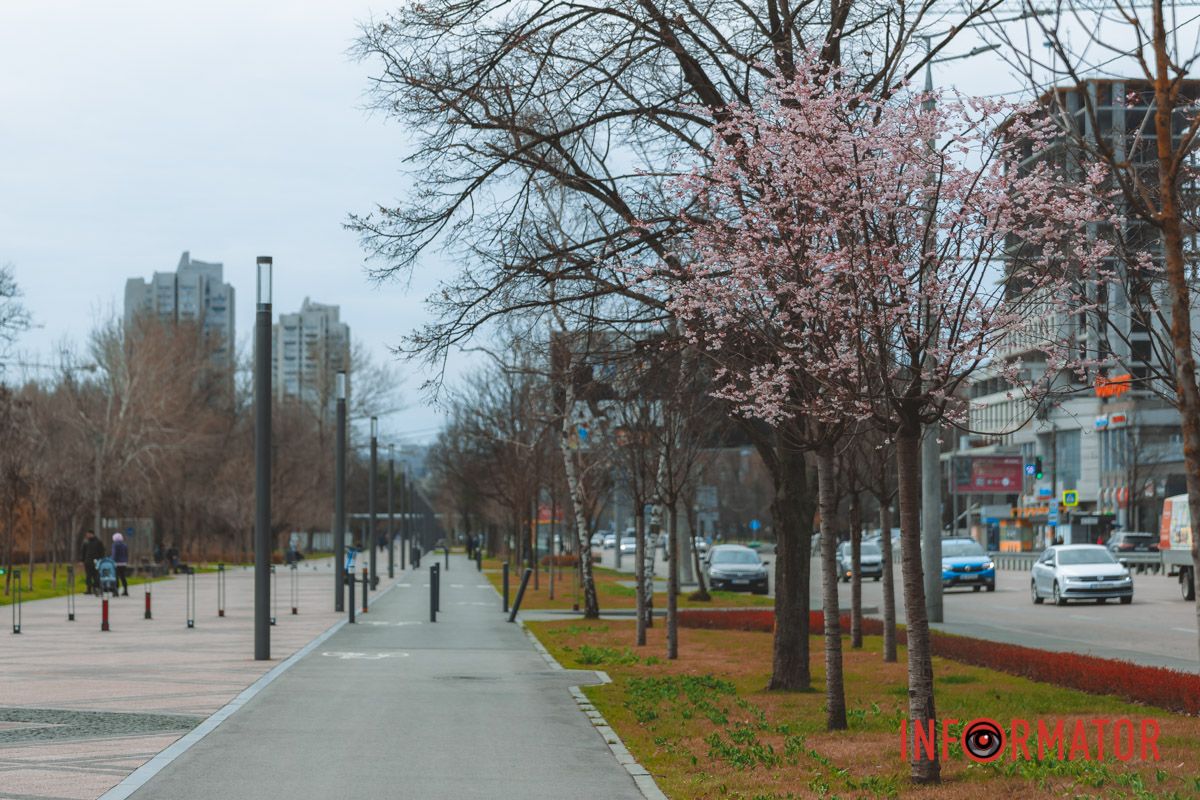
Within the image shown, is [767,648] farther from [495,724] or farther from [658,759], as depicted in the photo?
[658,759]

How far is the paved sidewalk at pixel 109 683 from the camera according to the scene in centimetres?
1089

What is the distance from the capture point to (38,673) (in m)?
18.4

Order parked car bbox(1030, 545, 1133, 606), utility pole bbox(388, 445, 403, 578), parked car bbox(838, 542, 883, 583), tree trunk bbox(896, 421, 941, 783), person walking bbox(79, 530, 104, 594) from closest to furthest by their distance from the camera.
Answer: tree trunk bbox(896, 421, 941, 783)
parked car bbox(1030, 545, 1133, 606)
person walking bbox(79, 530, 104, 594)
parked car bbox(838, 542, 883, 583)
utility pole bbox(388, 445, 403, 578)

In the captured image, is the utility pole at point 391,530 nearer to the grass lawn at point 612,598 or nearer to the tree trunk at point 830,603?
the grass lawn at point 612,598

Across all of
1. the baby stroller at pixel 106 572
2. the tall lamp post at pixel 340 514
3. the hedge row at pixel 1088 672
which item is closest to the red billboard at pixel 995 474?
the tall lamp post at pixel 340 514

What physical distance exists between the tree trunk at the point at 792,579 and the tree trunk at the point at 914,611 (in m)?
6.56

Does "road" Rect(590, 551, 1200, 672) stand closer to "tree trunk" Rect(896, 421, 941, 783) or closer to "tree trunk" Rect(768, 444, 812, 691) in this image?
"tree trunk" Rect(768, 444, 812, 691)

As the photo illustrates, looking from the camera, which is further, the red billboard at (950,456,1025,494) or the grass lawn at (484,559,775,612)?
the red billboard at (950,456,1025,494)

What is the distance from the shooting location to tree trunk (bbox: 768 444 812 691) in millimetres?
16891

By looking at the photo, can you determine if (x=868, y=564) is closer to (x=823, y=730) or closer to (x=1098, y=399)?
(x=823, y=730)

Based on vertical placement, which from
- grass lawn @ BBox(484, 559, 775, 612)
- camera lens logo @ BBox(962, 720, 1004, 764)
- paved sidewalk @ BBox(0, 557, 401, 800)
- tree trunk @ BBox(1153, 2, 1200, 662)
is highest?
tree trunk @ BBox(1153, 2, 1200, 662)

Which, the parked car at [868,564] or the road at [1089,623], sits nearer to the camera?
the road at [1089,623]

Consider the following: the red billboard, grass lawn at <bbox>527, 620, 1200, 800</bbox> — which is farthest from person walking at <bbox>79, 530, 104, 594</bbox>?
the red billboard

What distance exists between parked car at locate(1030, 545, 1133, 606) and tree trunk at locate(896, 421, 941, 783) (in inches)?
1189
